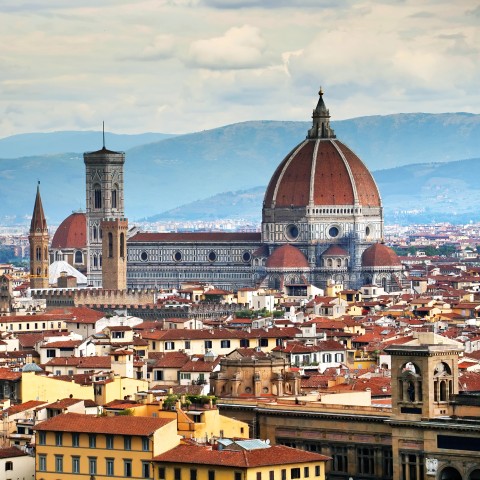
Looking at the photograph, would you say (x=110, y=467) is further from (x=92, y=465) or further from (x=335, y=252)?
(x=335, y=252)

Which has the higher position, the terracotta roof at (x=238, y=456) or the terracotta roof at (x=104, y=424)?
the terracotta roof at (x=104, y=424)

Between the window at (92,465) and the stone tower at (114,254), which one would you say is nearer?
the window at (92,465)

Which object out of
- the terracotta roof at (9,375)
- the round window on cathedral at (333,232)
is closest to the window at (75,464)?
the terracotta roof at (9,375)

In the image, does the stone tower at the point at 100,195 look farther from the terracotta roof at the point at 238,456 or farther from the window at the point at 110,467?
the terracotta roof at the point at 238,456

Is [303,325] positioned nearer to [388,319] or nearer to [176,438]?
[388,319]

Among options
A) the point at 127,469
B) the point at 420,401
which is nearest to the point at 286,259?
the point at 420,401

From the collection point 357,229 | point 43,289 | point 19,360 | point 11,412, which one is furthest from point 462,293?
point 11,412

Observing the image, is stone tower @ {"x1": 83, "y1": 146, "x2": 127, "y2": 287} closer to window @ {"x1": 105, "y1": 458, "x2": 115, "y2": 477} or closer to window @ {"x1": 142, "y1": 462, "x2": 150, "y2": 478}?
window @ {"x1": 105, "y1": 458, "x2": 115, "y2": 477}
